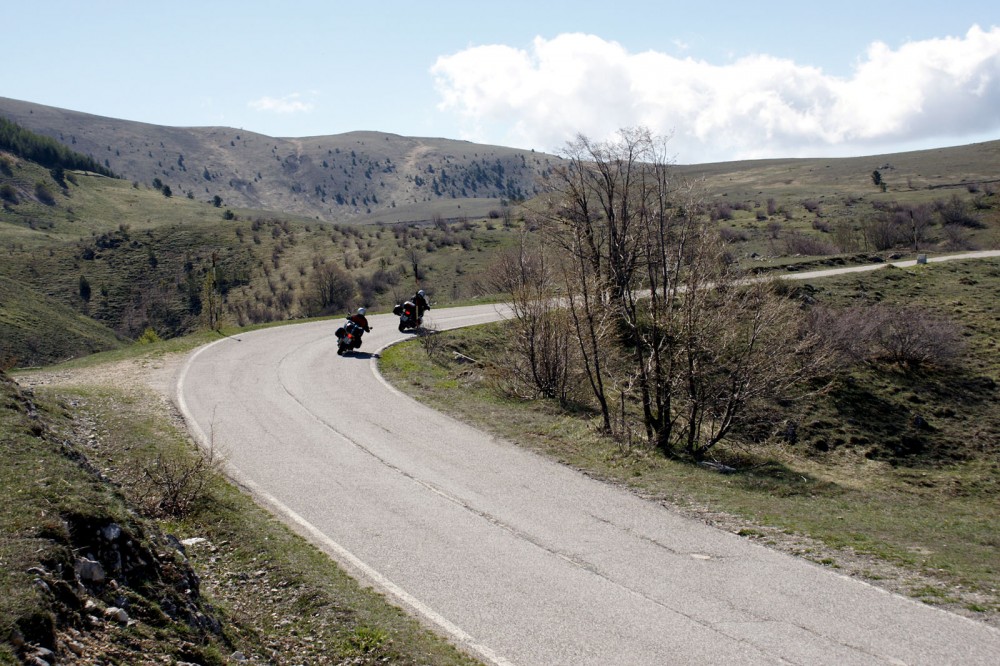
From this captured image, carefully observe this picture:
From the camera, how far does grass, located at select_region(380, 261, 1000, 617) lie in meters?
9.90

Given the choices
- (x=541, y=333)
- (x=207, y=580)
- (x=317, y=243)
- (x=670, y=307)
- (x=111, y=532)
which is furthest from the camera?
(x=317, y=243)

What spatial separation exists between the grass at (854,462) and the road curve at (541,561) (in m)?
0.84

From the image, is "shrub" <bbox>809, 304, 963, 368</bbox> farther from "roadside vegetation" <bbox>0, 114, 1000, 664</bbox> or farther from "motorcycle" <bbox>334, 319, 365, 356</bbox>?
"motorcycle" <bbox>334, 319, 365, 356</bbox>

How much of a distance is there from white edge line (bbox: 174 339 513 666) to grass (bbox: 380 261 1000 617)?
14.9ft

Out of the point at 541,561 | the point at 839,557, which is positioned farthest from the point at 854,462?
the point at 541,561

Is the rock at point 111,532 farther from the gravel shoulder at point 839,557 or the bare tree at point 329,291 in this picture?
the bare tree at point 329,291

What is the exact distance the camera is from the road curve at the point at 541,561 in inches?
289

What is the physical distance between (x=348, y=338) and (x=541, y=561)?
16.0 m

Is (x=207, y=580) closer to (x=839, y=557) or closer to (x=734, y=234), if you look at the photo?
(x=839, y=557)

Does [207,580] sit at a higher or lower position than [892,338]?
higher

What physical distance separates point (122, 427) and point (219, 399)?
11.4 feet

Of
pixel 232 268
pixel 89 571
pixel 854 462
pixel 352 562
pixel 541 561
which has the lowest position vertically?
pixel 854 462

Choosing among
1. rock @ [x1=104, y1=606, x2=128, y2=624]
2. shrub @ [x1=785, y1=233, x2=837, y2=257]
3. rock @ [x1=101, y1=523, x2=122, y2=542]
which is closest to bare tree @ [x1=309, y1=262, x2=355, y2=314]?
shrub @ [x1=785, y1=233, x2=837, y2=257]

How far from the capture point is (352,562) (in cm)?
927
